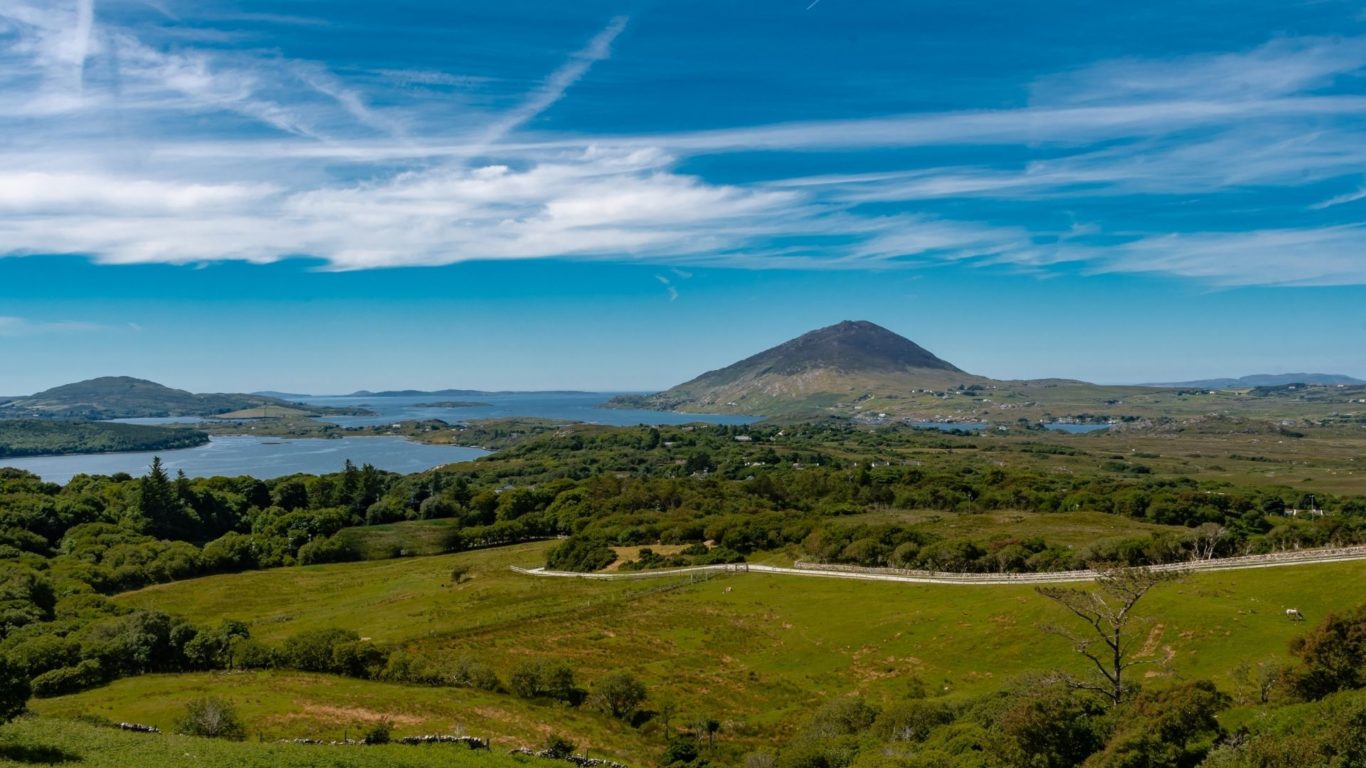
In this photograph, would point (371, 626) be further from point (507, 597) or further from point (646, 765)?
point (646, 765)

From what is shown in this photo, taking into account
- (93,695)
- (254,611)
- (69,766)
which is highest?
(69,766)

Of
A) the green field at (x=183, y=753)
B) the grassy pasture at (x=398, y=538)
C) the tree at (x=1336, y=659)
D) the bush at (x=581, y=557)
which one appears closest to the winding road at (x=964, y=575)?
the bush at (x=581, y=557)

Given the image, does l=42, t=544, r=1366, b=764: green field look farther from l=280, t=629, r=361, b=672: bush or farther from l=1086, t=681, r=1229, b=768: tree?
l=1086, t=681, r=1229, b=768: tree

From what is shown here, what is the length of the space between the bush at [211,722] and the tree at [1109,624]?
36.3 m

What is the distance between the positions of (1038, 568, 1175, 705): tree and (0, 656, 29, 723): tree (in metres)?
38.8

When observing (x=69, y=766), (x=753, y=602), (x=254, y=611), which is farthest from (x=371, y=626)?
(x=69, y=766)

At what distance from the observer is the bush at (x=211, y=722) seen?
33.6 metres

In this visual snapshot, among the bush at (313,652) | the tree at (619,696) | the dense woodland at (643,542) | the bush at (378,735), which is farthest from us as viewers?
the bush at (313,652)

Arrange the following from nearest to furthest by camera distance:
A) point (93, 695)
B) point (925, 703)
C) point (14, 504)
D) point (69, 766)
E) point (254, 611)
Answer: point (69, 766) → point (925, 703) → point (93, 695) → point (254, 611) → point (14, 504)

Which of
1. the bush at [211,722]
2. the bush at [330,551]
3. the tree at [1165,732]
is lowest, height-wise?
the bush at [330,551]

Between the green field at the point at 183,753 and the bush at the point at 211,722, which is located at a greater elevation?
the green field at the point at 183,753

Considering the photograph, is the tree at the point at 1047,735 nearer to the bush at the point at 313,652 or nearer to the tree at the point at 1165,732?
the tree at the point at 1165,732

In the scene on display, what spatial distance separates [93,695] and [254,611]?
37.0 metres

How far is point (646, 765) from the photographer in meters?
35.5
